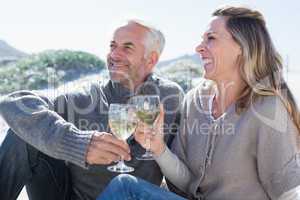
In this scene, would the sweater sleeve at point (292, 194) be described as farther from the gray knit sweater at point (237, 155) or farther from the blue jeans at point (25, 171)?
the blue jeans at point (25, 171)

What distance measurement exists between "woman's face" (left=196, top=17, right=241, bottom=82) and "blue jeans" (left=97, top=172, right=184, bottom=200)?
0.69 m

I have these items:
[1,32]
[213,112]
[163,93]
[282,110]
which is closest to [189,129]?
[213,112]

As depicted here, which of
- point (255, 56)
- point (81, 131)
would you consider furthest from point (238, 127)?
point (81, 131)

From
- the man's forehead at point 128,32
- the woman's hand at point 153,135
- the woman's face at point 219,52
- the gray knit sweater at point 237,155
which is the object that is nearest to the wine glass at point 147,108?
the woman's hand at point 153,135

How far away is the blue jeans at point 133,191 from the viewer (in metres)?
1.91

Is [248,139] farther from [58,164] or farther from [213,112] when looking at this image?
[58,164]

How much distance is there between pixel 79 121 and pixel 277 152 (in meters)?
1.07

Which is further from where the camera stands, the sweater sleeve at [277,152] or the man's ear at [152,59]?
the man's ear at [152,59]

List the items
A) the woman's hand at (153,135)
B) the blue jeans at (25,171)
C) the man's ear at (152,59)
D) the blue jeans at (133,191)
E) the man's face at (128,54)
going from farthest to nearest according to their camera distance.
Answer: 1. the man's ear at (152,59)
2. the man's face at (128,54)
3. the blue jeans at (25,171)
4. the woman's hand at (153,135)
5. the blue jeans at (133,191)

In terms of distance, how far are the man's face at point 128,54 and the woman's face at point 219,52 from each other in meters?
0.55

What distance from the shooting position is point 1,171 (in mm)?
2279

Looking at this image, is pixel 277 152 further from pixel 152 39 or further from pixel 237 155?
pixel 152 39

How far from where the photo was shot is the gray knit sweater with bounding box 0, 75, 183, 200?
2.04 m

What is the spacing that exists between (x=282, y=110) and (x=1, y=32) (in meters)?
9.86
